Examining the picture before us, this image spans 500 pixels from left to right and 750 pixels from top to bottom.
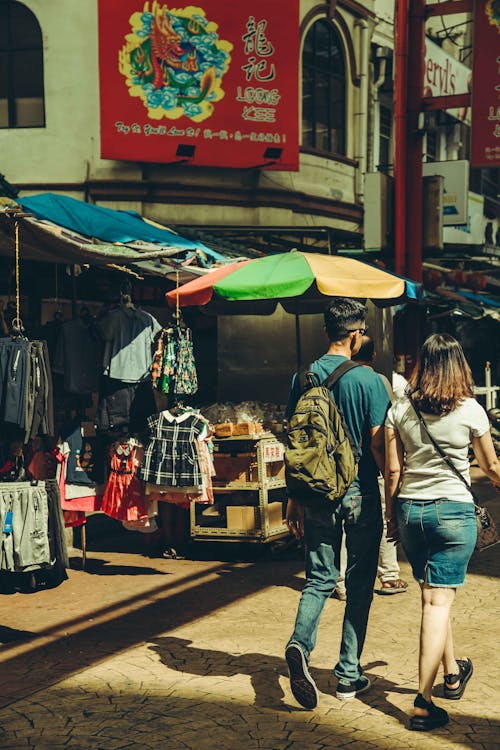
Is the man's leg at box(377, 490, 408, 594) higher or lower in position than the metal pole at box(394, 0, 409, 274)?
lower

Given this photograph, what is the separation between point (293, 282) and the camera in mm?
7965

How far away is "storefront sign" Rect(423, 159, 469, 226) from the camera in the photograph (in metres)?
16.6

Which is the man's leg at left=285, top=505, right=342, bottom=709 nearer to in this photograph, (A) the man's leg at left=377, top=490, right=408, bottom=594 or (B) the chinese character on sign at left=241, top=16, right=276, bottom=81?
(A) the man's leg at left=377, top=490, right=408, bottom=594

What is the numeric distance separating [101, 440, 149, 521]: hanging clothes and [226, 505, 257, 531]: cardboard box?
90 centimetres

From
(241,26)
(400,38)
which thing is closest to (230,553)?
(400,38)

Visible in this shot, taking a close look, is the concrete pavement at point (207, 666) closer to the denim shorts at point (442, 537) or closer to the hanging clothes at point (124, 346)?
the denim shorts at point (442, 537)

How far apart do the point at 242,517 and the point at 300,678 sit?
4.06 m

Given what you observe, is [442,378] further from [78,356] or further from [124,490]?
[78,356]

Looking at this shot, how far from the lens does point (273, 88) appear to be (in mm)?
15430

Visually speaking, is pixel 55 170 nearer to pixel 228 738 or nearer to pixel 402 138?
pixel 402 138

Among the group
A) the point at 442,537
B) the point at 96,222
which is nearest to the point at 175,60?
the point at 96,222

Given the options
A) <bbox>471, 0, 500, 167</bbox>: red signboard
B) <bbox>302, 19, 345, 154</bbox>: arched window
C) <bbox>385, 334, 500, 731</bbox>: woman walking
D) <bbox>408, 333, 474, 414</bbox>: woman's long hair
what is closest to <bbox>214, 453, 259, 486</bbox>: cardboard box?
<bbox>385, 334, 500, 731</bbox>: woman walking

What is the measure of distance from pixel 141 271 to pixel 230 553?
284cm

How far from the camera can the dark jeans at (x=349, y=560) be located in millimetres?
5027
